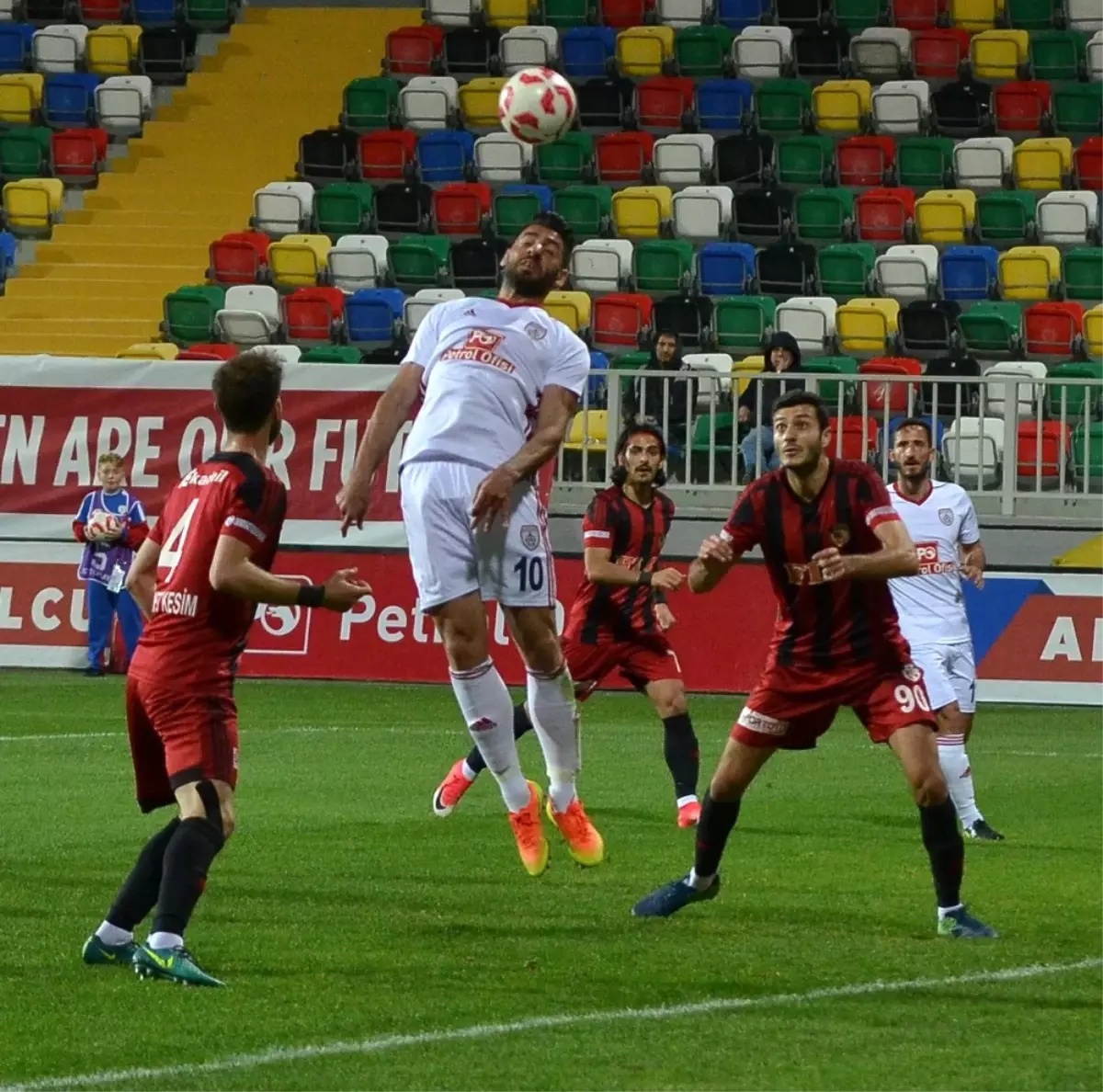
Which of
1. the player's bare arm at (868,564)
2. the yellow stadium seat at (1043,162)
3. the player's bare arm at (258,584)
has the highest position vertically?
the yellow stadium seat at (1043,162)

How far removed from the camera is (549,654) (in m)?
8.34

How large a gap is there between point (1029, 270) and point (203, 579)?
17378 mm

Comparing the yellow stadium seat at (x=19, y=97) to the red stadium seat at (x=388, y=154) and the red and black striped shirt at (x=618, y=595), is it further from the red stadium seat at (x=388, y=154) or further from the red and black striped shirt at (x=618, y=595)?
the red and black striped shirt at (x=618, y=595)

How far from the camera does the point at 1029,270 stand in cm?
2255

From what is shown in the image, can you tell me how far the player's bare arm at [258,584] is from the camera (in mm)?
6211

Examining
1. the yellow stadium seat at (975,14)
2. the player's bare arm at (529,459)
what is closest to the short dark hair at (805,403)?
the player's bare arm at (529,459)

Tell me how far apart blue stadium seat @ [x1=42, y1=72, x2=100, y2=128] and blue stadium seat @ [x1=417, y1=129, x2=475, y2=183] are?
4.80m

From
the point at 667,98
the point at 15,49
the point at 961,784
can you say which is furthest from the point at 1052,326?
the point at 15,49

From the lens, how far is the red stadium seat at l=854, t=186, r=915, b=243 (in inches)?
930

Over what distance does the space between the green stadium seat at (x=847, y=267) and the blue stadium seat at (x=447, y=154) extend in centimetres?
478

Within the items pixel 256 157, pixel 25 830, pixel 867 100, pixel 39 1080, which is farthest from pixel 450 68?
pixel 39 1080

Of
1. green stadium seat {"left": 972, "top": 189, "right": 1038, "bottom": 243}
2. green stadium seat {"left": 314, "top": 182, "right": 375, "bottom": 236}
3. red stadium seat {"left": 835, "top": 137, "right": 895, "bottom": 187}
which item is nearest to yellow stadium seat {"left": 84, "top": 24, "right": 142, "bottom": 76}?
green stadium seat {"left": 314, "top": 182, "right": 375, "bottom": 236}

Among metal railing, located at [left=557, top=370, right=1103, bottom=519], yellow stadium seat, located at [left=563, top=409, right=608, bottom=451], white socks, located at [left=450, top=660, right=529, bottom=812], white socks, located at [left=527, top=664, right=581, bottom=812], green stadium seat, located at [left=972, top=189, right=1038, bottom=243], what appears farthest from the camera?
green stadium seat, located at [left=972, top=189, right=1038, bottom=243]

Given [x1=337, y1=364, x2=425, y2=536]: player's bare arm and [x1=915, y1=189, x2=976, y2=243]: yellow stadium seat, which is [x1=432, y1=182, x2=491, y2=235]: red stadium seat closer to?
[x1=915, y1=189, x2=976, y2=243]: yellow stadium seat
